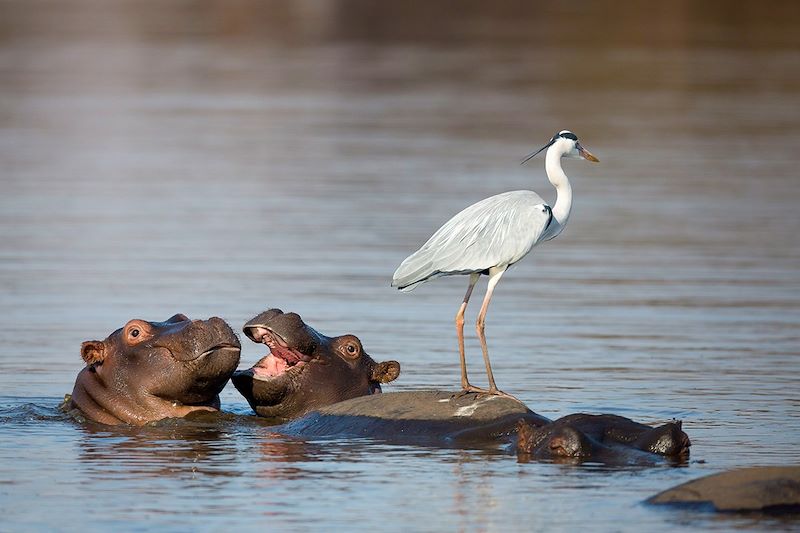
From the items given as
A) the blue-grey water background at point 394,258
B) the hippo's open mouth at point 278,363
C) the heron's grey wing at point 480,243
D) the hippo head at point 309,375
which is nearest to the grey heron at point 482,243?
the heron's grey wing at point 480,243

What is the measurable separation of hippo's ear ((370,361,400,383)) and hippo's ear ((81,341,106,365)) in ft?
5.50

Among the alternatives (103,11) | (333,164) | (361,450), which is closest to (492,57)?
(333,164)

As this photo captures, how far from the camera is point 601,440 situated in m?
9.60

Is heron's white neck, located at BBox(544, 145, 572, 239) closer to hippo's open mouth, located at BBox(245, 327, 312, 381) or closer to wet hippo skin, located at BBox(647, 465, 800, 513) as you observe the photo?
hippo's open mouth, located at BBox(245, 327, 312, 381)

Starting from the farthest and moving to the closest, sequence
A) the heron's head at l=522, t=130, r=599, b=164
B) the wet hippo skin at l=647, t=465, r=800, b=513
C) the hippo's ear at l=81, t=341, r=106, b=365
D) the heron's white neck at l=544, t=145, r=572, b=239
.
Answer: the heron's head at l=522, t=130, r=599, b=164
the heron's white neck at l=544, t=145, r=572, b=239
the hippo's ear at l=81, t=341, r=106, b=365
the wet hippo skin at l=647, t=465, r=800, b=513

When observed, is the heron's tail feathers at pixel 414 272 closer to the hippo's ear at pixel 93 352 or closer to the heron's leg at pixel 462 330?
the heron's leg at pixel 462 330

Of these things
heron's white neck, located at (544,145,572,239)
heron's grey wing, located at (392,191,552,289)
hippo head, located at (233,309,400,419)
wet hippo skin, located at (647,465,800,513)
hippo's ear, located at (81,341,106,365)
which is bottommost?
wet hippo skin, located at (647,465,800,513)

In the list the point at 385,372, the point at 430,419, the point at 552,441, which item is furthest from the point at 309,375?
the point at 552,441

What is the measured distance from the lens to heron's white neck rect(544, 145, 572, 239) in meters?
11.0

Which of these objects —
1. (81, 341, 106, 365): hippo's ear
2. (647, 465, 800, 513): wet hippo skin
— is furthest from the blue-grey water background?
(81, 341, 106, 365): hippo's ear

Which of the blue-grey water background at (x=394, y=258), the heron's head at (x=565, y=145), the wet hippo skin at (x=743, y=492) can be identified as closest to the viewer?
the wet hippo skin at (x=743, y=492)

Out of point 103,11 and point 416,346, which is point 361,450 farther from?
point 103,11

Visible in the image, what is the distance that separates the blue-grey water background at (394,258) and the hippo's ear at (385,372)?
3.03ft

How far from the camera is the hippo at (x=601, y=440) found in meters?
9.42
